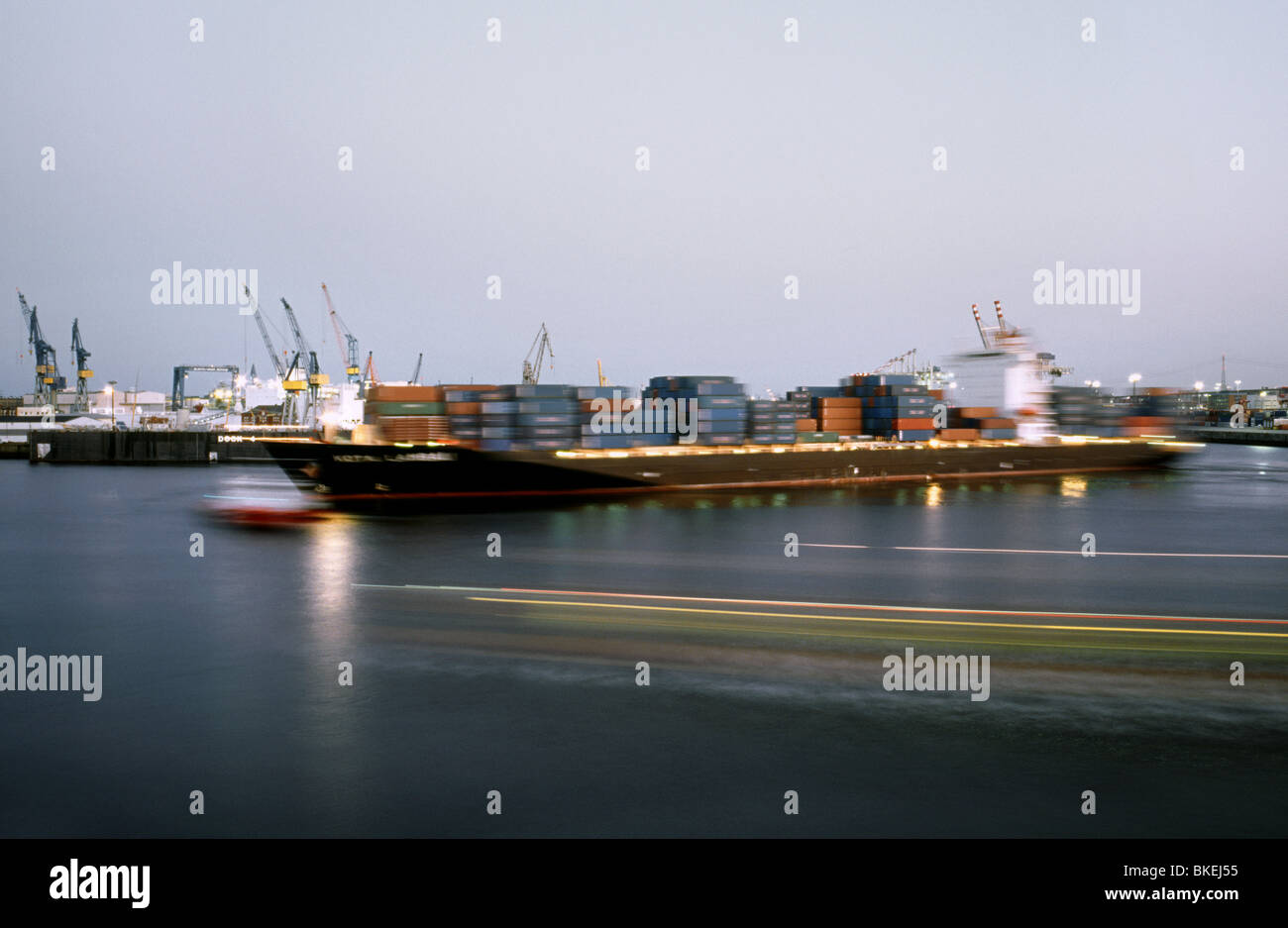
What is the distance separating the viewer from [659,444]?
2084 inches

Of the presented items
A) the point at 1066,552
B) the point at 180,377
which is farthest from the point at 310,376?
the point at 1066,552

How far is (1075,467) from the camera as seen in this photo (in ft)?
228

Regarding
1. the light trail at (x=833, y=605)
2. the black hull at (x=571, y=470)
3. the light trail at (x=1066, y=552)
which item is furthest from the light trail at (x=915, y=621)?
the black hull at (x=571, y=470)

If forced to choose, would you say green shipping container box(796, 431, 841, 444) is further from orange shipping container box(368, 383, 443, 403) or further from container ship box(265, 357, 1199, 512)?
orange shipping container box(368, 383, 443, 403)

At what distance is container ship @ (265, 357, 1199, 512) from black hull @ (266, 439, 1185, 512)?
76 millimetres

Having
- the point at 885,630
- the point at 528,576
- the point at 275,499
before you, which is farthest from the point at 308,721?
the point at 275,499

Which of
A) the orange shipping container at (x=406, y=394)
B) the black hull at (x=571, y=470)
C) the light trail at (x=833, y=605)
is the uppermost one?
the orange shipping container at (x=406, y=394)

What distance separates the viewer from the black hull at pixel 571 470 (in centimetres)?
4328

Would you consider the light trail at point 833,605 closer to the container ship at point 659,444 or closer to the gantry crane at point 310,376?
the container ship at point 659,444

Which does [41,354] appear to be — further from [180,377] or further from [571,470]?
[571,470]

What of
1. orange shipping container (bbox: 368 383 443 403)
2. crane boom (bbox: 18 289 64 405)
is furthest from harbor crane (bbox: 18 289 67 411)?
orange shipping container (bbox: 368 383 443 403)

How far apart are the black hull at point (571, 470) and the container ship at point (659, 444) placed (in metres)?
0.08
